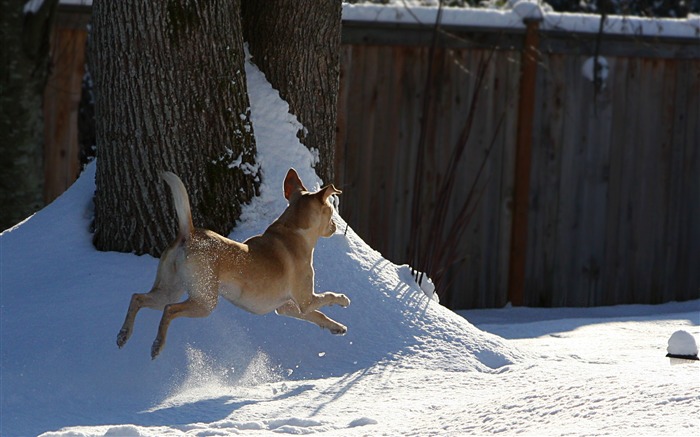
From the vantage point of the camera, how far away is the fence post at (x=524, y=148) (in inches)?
359

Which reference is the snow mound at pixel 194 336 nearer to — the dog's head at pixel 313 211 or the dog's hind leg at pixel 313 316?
the dog's hind leg at pixel 313 316

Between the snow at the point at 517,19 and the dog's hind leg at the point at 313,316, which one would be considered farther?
the snow at the point at 517,19

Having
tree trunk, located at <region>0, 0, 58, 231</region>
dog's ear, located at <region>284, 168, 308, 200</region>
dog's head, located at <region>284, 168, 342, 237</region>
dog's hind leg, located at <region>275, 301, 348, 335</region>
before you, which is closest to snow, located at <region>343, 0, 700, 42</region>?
tree trunk, located at <region>0, 0, 58, 231</region>

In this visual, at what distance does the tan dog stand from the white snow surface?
11.2 inches

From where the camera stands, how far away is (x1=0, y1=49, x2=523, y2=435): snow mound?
5.03 meters

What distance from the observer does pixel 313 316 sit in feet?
18.3

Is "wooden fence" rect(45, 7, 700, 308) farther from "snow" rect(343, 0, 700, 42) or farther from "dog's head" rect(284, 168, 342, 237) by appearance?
"dog's head" rect(284, 168, 342, 237)

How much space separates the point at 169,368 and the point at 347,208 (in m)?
3.71

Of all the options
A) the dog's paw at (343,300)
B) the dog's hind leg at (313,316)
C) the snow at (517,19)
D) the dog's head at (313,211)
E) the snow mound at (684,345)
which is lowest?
the snow mound at (684,345)

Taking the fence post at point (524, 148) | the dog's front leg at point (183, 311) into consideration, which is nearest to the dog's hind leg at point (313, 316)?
the dog's front leg at point (183, 311)

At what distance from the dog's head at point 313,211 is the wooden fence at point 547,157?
3.08 metres

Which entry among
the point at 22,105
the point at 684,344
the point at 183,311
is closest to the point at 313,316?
the point at 183,311

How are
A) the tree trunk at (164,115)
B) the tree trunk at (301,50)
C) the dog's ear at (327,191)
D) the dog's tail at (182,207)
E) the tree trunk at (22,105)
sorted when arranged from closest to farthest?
the dog's tail at (182,207) → the dog's ear at (327,191) → the tree trunk at (164,115) → the tree trunk at (301,50) → the tree trunk at (22,105)

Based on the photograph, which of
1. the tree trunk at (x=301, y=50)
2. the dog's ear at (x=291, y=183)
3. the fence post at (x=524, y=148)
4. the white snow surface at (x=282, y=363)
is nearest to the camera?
the white snow surface at (x=282, y=363)
